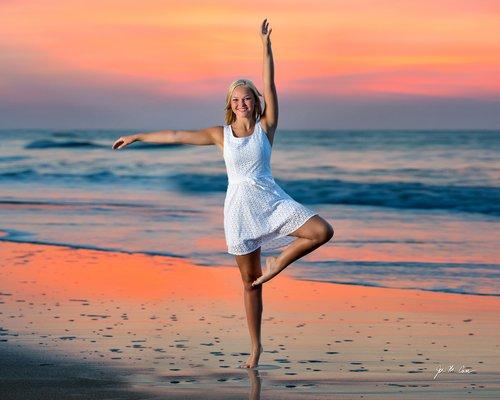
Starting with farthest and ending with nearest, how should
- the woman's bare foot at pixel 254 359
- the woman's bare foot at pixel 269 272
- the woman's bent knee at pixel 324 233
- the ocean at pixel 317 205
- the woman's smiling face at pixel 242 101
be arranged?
the ocean at pixel 317 205 → the woman's bare foot at pixel 269 272 → the woman's smiling face at pixel 242 101 → the woman's bent knee at pixel 324 233 → the woman's bare foot at pixel 254 359

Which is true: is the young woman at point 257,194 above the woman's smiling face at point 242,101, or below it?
below

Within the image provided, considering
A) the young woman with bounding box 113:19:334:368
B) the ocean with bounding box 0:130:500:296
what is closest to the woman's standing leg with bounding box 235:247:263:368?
the young woman with bounding box 113:19:334:368

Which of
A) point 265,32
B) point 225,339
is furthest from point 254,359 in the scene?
point 265,32

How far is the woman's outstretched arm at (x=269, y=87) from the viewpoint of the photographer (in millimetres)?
6305

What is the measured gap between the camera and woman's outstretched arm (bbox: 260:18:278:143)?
20.7ft

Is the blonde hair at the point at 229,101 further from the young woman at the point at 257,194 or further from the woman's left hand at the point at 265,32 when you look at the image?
the woman's left hand at the point at 265,32

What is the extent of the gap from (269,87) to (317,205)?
52.5 ft

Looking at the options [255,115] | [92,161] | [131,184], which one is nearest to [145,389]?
[255,115]

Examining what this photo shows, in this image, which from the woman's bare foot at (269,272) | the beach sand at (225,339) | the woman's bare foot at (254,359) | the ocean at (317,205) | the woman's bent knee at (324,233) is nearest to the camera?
the beach sand at (225,339)

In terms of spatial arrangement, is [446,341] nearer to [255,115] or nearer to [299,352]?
[299,352]
